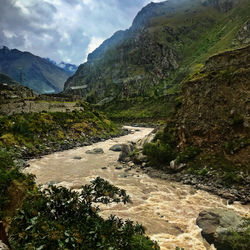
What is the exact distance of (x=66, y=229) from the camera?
772 centimetres

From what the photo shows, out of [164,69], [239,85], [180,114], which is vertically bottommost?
[180,114]

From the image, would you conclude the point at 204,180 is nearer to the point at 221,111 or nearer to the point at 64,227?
the point at 221,111

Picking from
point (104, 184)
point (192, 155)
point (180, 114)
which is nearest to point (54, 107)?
point (180, 114)

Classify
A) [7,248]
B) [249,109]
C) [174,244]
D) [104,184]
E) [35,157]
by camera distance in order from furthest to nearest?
[35,157], [249,109], [174,244], [104,184], [7,248]

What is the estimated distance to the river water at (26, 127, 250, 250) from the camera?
44.4ft

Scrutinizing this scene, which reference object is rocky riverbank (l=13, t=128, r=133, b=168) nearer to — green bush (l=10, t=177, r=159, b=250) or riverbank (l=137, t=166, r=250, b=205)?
riverbank (l=137, t=166, r=250, b=205)

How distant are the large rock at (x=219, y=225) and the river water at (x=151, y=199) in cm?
51

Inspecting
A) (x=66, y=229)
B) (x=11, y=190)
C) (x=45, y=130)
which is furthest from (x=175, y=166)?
(x=45, y=130)

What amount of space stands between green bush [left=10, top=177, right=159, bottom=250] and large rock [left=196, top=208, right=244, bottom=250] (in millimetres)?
4343

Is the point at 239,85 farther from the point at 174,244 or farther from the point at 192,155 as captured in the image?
the point at 174,244

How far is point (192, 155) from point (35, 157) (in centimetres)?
2561

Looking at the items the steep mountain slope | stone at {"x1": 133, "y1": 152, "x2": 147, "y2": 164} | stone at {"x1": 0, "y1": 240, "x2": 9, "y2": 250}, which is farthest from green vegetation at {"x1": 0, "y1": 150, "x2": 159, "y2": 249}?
stone at {"x1": 133, "y1": 152, "x2": 147, "y2": 164}

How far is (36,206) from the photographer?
8.62 meters

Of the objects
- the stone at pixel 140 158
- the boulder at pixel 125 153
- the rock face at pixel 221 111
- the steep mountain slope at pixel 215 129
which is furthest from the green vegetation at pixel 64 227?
the boulder at pixel 125 153
